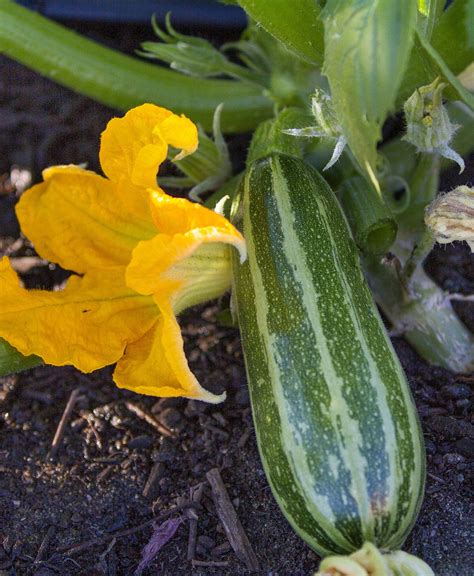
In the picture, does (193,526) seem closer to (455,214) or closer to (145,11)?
(455,214)

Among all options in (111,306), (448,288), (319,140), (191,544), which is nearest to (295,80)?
(319,140)

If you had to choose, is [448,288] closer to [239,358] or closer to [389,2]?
[239,358]

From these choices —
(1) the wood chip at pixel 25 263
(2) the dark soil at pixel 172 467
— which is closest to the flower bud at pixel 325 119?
(2) the dark soil at pixel 172 467

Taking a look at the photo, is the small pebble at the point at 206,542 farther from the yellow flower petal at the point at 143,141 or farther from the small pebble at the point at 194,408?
the yellow flower petal at the point at 143,141

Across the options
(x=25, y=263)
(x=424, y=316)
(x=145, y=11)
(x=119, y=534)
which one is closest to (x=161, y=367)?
(x=119, y=534)

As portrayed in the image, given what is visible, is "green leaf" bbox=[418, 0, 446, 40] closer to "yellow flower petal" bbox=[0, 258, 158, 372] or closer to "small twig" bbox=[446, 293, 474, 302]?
"small twig" bbox=[446, 293, 474, 302]
